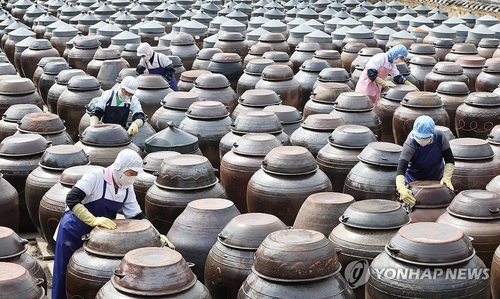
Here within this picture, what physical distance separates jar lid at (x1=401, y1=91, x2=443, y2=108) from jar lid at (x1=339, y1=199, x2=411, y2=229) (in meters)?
4.17

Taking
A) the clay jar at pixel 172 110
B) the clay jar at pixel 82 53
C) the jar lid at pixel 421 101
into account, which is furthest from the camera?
the clay jar at pixel 82 53

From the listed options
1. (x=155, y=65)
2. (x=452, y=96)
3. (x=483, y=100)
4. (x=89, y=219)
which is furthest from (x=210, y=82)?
(x=89, y=219)

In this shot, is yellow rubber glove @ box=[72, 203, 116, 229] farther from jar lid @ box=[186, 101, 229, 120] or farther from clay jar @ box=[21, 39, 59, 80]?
clay jar @ box=[21, 39, 59, 80]

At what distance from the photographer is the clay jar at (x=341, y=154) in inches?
336

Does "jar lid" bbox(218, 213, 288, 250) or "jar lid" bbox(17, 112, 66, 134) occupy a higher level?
"jar lid" bbox(218, 213, 288, 250)

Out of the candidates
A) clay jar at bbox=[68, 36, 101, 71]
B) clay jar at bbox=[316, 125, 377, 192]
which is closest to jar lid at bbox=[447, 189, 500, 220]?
clay jar at bbox=[316, 125, 377, 192]

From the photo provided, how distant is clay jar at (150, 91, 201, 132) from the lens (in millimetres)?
10250

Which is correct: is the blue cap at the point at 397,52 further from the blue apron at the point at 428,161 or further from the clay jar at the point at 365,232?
the clay jar at the point at 365,232

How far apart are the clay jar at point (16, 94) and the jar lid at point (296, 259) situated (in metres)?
6.69

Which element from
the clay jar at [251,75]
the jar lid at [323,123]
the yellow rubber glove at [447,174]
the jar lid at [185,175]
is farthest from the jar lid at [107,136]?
the clay jar at [251,75]

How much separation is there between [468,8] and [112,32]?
10.3m

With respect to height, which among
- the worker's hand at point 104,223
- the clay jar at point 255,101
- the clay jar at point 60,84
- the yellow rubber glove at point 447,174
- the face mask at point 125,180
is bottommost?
the clay jar at point 60,84

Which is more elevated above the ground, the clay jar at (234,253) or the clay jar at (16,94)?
the clay jar at (234,253)

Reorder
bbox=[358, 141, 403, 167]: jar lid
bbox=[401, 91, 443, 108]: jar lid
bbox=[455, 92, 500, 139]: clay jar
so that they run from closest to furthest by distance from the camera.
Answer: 1. bbox=[358, 141, 403, 167]: jar lid
2. bbox=[401, 91, 443, 108]: jar lid
3. bbox=[455, 92, 500, 139]: clay jar
